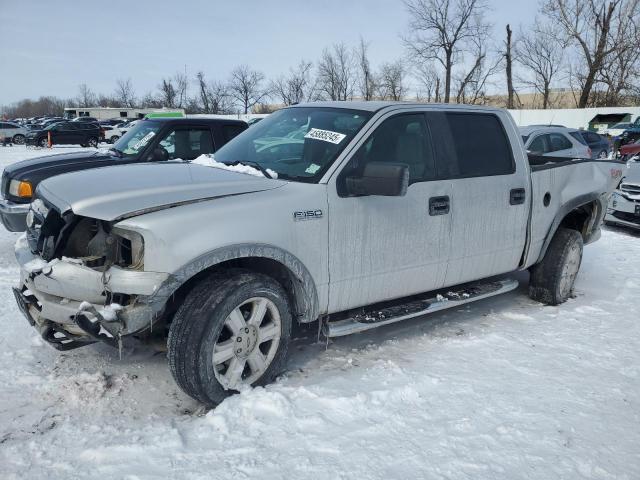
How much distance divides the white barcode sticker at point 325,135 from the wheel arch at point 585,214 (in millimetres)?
2574

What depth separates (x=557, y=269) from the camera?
17.3 feet

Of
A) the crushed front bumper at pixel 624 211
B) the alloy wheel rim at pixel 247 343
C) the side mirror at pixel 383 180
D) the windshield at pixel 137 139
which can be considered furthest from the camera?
the crushed front bumper at pixel 624 211

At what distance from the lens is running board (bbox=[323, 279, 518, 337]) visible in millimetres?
3721

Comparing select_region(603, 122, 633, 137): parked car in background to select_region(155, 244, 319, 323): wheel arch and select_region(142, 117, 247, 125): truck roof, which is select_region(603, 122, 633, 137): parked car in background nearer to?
select_region(142, 117, 247, 125): truck roof

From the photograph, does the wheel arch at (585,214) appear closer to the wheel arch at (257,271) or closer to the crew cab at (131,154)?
the wheel arch at (257,271)

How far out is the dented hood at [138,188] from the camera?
2.99 meters

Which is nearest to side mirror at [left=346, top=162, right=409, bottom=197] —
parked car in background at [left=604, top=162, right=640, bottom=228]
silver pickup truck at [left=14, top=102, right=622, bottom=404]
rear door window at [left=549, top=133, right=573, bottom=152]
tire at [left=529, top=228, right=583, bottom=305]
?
silver pickup truck at [left=14, top=102, right=622, bottom=404]

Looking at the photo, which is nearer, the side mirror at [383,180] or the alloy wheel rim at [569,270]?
the side mirror at [383,180]

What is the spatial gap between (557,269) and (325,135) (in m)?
2.84

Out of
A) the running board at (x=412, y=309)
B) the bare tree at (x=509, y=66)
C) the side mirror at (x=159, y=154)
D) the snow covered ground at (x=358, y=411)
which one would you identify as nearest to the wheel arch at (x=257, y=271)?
the running board at (x=412, y=309)

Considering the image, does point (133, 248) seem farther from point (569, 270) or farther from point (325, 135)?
point (569, 270)

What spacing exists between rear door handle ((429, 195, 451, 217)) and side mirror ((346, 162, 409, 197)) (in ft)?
2.12

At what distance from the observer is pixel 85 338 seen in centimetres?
317

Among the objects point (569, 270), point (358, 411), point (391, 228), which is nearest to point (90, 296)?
point (358, 411)
